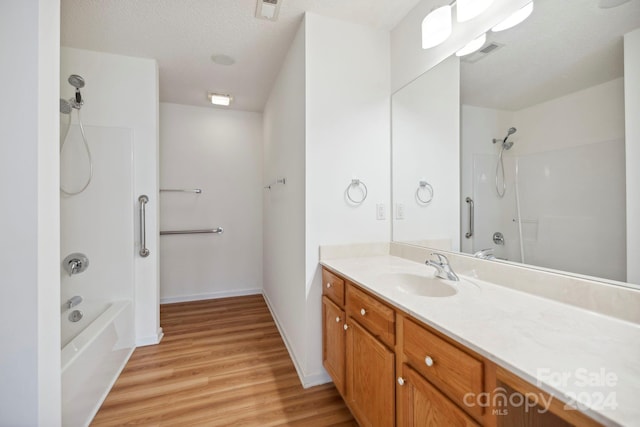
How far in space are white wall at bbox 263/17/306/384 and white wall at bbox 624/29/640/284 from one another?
142 centimetres

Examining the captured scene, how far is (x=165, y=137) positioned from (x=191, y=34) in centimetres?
159

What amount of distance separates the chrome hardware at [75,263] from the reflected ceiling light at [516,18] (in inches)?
123

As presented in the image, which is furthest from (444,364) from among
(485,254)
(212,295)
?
(212,295)

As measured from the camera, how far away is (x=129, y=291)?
2215 mm

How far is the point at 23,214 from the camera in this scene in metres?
0.97

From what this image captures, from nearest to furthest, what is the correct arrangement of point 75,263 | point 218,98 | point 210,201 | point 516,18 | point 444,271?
point 516,18 → point 444,271 → point 75,263 → point 218,98 → point 210,201

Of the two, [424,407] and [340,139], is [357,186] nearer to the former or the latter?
[340,139]

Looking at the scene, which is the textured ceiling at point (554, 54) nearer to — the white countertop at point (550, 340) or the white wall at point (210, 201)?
the white countertop at point (550, 340)

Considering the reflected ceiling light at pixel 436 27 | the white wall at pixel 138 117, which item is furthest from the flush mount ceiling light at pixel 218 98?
the reflected ceiling light at pixel 436 27

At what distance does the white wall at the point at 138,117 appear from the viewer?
7.02ft

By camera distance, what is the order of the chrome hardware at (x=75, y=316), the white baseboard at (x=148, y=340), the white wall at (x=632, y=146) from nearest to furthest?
the white wall at (x=632, y=146)
the chrome hardware at (x=75, y=316)
the white baseboard at (x=148, y=340)

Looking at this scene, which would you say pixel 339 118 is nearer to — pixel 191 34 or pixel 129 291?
pixel 191 34

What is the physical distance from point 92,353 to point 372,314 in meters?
1.71

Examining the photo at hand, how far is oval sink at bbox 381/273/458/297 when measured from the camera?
48.8 inches
